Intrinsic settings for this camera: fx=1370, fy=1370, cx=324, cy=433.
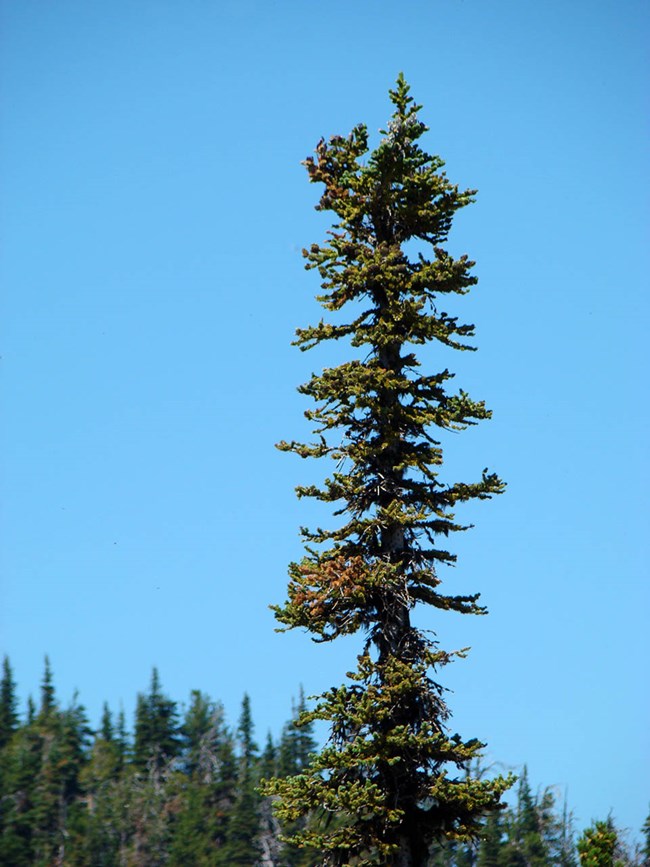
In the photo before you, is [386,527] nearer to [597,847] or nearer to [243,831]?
[597,847]

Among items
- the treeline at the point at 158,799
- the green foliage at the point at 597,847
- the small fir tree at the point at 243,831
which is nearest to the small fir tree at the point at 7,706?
the treeline at the point at 158,799

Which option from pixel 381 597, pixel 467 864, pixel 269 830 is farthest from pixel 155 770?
pixel 381 597

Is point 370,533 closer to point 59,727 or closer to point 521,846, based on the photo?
point 521,846

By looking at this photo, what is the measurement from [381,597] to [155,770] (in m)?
142

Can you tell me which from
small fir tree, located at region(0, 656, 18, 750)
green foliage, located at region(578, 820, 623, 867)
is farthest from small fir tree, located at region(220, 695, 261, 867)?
green foliage, located at region(578, 820, 623, 867)

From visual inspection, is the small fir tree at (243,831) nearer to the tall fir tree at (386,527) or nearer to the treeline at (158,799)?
the treeline at (158,799)

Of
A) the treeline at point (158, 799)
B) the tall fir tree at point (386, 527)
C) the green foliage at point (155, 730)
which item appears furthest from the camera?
the green foliage at point (155, 730)

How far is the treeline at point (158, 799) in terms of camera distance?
124 m

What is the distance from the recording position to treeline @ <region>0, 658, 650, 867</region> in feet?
405

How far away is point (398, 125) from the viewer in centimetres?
2739

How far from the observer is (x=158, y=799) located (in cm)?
15088

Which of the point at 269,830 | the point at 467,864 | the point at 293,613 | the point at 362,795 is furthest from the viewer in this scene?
the point at 269,830

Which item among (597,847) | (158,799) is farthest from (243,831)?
(597,847)

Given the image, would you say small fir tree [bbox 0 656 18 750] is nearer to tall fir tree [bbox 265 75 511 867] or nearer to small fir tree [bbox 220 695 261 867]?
small fir tree [bbox 220 695 261 867]
